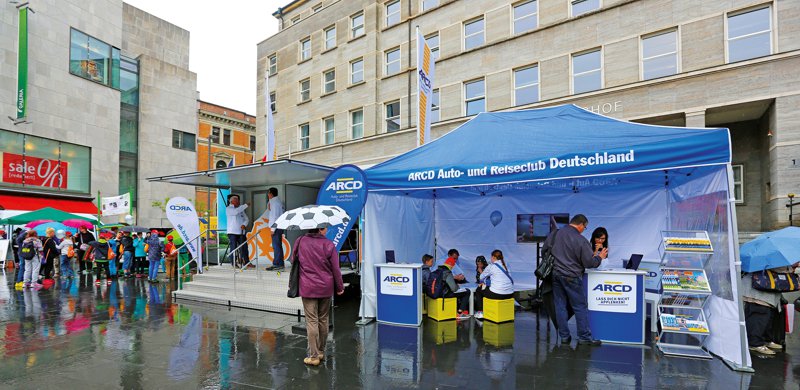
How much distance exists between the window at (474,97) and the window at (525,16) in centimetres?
283

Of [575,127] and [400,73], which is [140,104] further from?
[575,127]

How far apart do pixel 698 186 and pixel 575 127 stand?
206cm

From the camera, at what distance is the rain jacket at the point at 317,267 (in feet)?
17.0

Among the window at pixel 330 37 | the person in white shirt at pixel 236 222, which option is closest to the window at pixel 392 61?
the window at pixel 330 37

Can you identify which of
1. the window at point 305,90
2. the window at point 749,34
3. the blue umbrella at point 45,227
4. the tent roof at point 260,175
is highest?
the window at point 305,90

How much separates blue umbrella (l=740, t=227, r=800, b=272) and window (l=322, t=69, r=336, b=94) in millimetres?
23911

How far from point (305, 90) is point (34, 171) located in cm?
1594

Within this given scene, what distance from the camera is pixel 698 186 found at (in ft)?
21.1

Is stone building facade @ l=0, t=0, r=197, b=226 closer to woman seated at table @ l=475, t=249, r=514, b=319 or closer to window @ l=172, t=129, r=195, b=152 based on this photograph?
window @ l=172, t=129, r=195, b=152

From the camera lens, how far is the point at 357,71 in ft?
83.5

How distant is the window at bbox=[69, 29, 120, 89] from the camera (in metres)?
26.4

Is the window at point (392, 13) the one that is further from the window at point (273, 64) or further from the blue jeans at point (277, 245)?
the blue jeans at point (277, 245)

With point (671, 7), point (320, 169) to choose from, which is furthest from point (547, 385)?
point (671, 7)

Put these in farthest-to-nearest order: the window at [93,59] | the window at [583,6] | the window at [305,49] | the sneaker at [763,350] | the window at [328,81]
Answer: the window at [305,49]
the window at [328,81]
the window at [93,59]
the window at [583,6]
the sneaker at [763,350]
